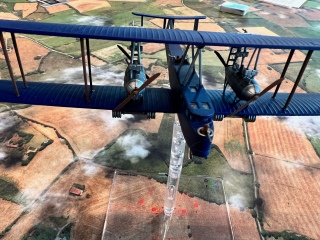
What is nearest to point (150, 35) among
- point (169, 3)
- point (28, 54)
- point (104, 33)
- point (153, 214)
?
point (104, 33)

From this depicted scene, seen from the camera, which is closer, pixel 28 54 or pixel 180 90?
pixel 180 90

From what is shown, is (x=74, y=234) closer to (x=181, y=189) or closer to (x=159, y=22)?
(x=181, y=189)

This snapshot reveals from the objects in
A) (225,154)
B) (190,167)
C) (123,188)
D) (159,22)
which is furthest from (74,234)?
(159,22)

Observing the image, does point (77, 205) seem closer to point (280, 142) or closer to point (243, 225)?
point (243, 225)

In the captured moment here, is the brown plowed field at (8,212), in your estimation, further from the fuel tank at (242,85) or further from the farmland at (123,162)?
the fuel tank at (242,85)

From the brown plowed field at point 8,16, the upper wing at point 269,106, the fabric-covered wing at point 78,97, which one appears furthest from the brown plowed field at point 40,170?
the brown plowed field at point 8,16
